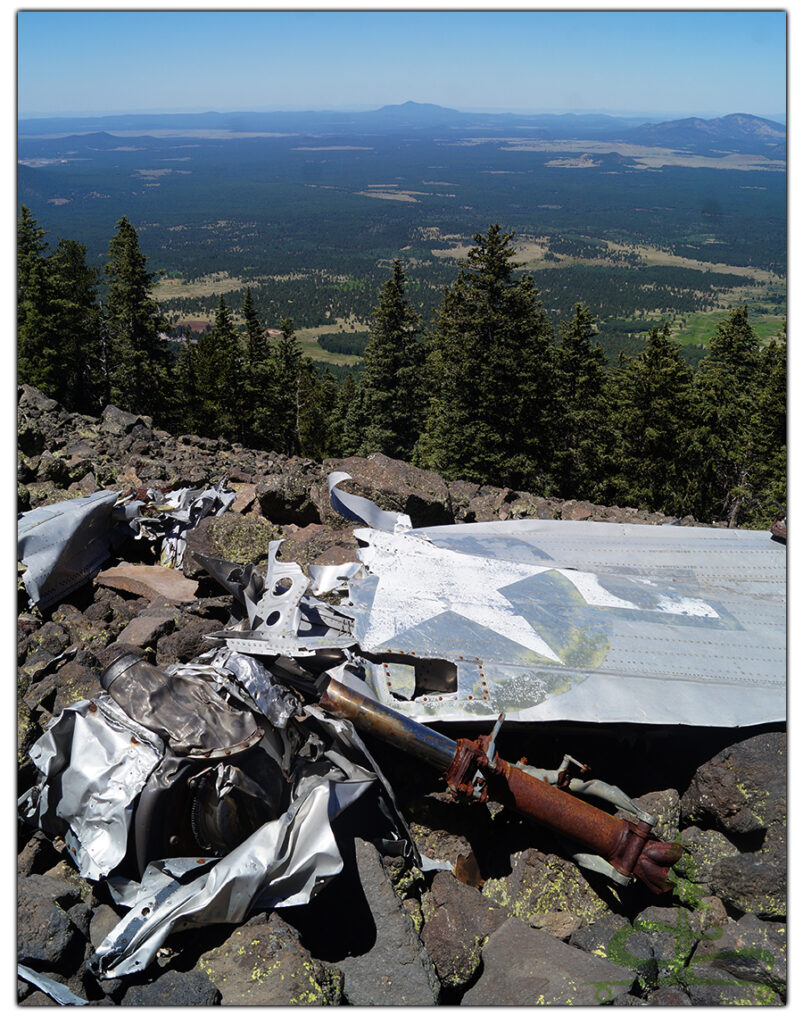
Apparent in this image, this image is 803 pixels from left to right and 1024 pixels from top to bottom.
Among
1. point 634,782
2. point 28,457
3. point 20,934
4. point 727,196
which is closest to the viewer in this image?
point 20,934

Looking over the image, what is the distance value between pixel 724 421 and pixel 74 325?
97.6 ft

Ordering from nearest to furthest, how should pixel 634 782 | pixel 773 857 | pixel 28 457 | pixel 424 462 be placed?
pixel 773 857
pixel 634 782
pixel 28 457
pixel 424 462

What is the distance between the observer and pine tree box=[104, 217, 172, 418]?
30000mm

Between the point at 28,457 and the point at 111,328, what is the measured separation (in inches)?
968

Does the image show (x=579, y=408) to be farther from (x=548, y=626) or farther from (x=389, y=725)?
(x=389, y=725)

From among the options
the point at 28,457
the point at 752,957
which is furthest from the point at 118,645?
the point at 28,457

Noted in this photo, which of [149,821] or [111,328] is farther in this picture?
[111,328]

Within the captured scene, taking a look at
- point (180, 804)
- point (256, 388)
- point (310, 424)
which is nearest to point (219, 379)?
point (256, 388)

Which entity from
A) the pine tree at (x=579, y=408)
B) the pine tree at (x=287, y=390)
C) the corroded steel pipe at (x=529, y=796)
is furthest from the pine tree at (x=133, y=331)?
the corroded steel pipe at (x=529, y=796)

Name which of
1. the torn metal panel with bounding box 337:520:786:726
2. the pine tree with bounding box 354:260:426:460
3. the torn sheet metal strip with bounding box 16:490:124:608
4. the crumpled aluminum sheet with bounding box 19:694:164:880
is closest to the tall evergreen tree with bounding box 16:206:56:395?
the pine tree with bounding box 354:260:426:460

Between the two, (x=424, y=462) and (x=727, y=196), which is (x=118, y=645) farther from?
(x=727, y=196)

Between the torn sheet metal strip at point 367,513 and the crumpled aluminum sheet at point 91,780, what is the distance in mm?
3610

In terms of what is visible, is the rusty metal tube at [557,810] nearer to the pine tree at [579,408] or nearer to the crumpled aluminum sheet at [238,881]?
the crumpled aluminum sheet at [238,881]

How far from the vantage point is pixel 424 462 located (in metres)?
23.6
